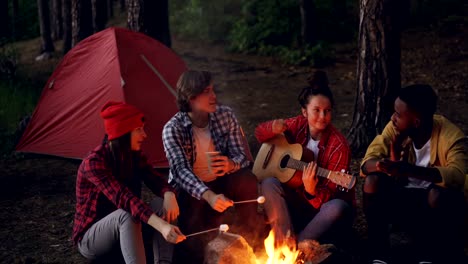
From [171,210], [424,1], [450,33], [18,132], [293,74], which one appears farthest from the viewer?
[424,1]

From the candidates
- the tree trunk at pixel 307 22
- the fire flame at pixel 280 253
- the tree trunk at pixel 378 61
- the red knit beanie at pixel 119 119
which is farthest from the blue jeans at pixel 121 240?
the tree trunk at pixel 307 22

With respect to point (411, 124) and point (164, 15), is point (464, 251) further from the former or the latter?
point (164, 15)

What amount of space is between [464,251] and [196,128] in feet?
7.37

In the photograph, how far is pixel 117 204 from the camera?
150 inches

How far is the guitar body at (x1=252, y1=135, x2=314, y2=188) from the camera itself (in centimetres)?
451

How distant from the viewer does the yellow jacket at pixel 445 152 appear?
3.94m

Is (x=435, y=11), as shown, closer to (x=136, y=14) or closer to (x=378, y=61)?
(x=136, y=14)

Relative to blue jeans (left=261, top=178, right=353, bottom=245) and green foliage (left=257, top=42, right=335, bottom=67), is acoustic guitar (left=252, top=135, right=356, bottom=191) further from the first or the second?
green foliage (left=257, top=42, right=335, bottom=67)

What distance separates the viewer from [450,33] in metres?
14.0

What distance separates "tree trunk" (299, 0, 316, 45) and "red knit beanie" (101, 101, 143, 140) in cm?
1119

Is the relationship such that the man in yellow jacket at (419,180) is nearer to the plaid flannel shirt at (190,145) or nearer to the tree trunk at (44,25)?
the plaid flannel shirt at (190,145)

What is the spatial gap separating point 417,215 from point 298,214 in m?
0.91

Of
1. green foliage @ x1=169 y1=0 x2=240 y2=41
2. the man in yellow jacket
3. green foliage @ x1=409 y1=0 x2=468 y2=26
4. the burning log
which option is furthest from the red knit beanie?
green foliage @ x1=169 y1=0 x2=240 y2=41

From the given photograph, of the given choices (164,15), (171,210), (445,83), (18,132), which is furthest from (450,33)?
(171,210)
